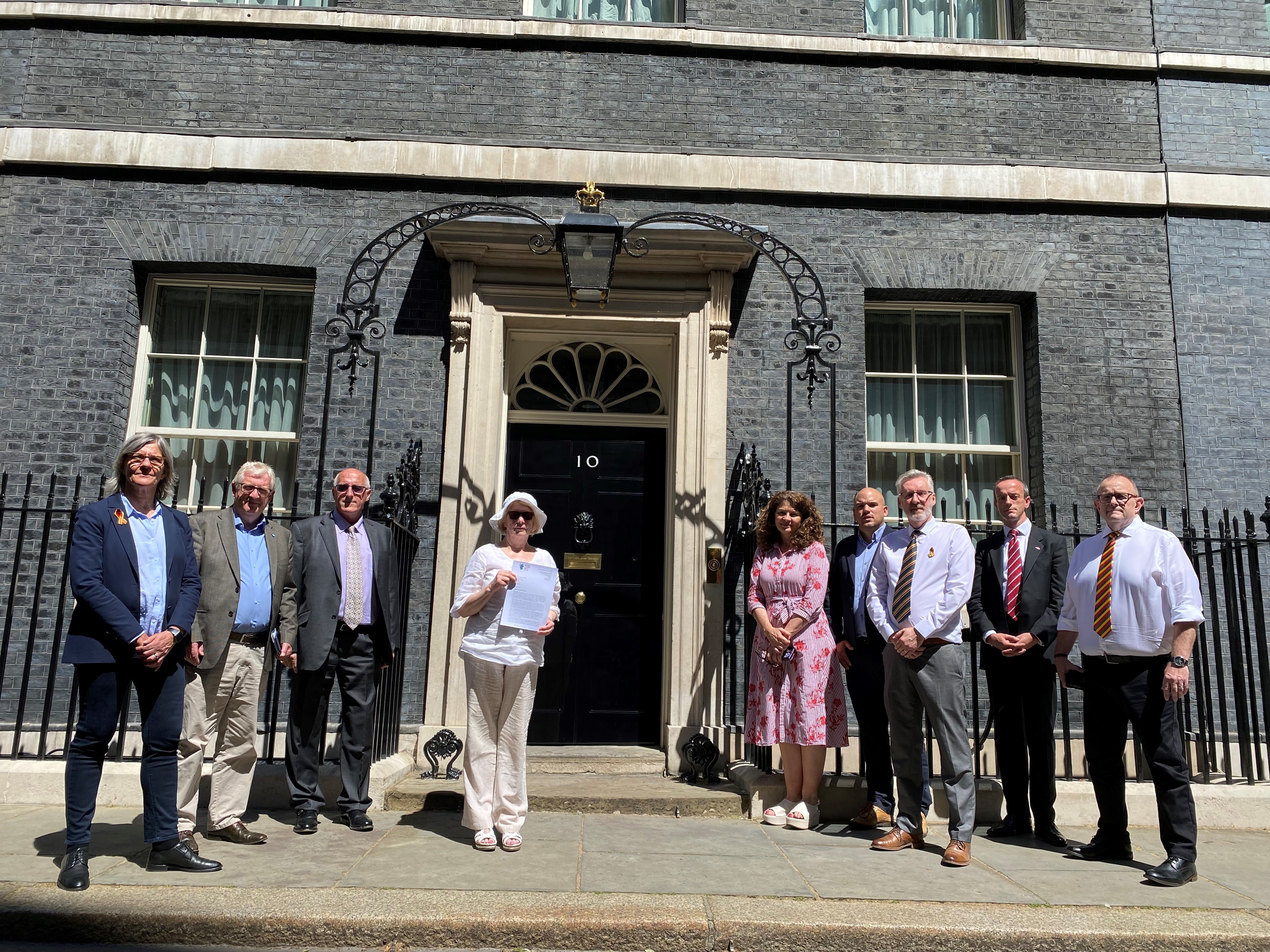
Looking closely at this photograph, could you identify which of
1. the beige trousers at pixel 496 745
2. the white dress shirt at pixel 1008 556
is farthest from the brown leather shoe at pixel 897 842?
the beige trousers at pixel 496 745

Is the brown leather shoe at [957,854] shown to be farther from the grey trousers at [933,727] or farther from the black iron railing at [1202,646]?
the black iron railing at [1202,646]

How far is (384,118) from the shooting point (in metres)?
7.55

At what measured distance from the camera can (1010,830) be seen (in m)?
5.22

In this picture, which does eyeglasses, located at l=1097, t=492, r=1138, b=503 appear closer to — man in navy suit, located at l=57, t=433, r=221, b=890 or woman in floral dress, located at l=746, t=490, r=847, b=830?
woman in floral dress, located at l=746, t=490, r=847, b=830

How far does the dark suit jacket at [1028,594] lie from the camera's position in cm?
511

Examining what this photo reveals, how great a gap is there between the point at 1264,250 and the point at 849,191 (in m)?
3.29

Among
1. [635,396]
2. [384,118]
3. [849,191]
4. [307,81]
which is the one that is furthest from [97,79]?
[849,191]

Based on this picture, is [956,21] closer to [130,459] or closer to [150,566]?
[130,459]

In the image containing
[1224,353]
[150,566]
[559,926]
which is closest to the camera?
[559,926]

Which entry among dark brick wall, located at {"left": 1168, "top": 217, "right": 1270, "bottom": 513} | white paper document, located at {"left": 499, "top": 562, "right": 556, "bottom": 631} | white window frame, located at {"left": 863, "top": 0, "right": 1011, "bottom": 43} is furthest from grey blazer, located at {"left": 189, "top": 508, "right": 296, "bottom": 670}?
dark brick wall, located at {"left": 1168, "top": 217, "right": 1270, "bottom": 513}

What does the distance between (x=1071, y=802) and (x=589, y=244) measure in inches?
173

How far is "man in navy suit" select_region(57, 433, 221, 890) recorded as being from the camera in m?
3.96

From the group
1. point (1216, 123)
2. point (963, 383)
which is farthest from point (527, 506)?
point (1216, 123)

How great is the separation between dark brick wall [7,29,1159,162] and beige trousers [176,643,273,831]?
455 centimetres
